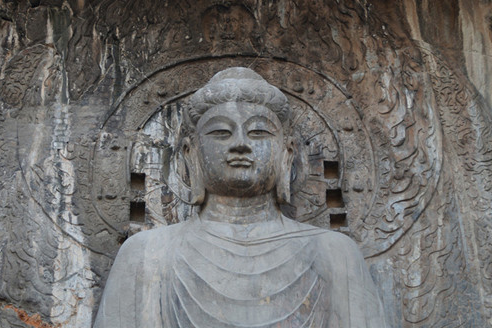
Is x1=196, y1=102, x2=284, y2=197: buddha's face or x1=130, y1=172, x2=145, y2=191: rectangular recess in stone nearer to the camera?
x1=196, y1=102, x2=284, y2=197: buddha's face

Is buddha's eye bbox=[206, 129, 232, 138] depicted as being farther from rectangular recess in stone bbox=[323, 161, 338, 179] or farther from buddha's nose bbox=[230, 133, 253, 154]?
rectangular recess in stone bbox=[323, 161, 338, 179]

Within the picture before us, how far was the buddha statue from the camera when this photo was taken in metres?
8.88

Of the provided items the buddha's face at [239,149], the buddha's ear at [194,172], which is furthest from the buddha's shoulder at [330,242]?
the buddha's ear at [194,172]

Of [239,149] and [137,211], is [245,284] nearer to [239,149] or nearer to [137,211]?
[239,149]

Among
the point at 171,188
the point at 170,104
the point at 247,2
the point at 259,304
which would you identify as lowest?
the point at 259,304

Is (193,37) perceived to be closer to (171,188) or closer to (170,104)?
(170,104)

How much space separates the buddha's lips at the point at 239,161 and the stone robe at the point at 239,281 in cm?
44

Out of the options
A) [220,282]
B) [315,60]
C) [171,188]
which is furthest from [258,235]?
[315,60]

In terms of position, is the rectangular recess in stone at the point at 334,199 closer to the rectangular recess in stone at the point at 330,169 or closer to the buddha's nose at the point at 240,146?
the rectangular recess in stone at the point at 330,169

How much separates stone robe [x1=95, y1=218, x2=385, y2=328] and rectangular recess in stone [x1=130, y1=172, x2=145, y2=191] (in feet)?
3.53

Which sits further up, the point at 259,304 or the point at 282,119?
the point at 282,119

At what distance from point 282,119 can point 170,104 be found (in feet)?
4.40

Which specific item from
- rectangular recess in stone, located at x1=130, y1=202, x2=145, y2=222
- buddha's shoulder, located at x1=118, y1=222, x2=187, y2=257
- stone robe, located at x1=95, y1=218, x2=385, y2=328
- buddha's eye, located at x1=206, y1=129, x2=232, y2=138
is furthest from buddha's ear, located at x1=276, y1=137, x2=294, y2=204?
rectangular recess in stone, located at x1=130, y1=202, x2=145, y2=222

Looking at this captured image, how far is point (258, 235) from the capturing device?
9.23 metres
